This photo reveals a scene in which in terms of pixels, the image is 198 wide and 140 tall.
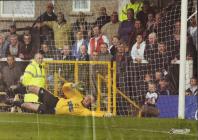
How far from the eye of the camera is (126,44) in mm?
11070

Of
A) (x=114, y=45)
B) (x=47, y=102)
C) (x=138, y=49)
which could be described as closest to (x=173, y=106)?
(x=138, y=49)

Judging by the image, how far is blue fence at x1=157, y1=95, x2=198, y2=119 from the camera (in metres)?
10.5

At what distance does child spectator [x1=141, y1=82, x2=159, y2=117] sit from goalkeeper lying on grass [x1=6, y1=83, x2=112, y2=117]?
0.59 metres

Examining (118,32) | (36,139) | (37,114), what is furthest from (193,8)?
(36,139)

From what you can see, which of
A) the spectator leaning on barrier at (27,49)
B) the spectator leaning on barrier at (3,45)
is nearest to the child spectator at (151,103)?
the spectator leaning on barrier at (27,49)

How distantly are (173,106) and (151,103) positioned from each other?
0.41 m

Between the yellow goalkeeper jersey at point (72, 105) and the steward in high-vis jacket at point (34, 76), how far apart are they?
430 millimetres

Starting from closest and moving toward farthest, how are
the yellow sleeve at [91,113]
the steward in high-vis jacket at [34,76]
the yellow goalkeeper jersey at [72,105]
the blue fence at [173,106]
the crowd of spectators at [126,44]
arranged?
the blue fence at [173,106], the yellow sleeve at [91,113], the yellow goalkeeper jersey at [72,105], the crowd of spectators at [126,44], the steward in high-vis jacket at [34,76]

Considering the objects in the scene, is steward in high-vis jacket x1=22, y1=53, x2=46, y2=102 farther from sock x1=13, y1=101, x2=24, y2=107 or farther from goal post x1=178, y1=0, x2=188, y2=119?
goal post x1=178, y1=0, x2=188, y2=119

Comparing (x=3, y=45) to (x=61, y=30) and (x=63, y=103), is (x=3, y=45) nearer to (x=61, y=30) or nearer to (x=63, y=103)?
(x=61, y=30)

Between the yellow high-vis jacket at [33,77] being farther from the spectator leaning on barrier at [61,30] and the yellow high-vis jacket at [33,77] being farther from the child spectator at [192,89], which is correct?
the child spectator at [192,89]

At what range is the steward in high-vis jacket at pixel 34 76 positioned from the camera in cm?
1130

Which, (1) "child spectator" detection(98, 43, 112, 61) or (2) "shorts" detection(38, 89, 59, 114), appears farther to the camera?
(1) "child spectator" detection(98, 43, 112, 61)

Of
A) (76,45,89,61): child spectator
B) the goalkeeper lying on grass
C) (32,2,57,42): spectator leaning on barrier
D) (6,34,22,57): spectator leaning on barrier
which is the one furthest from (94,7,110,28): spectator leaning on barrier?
(6,34,22,57): spectator leaning on barrier
